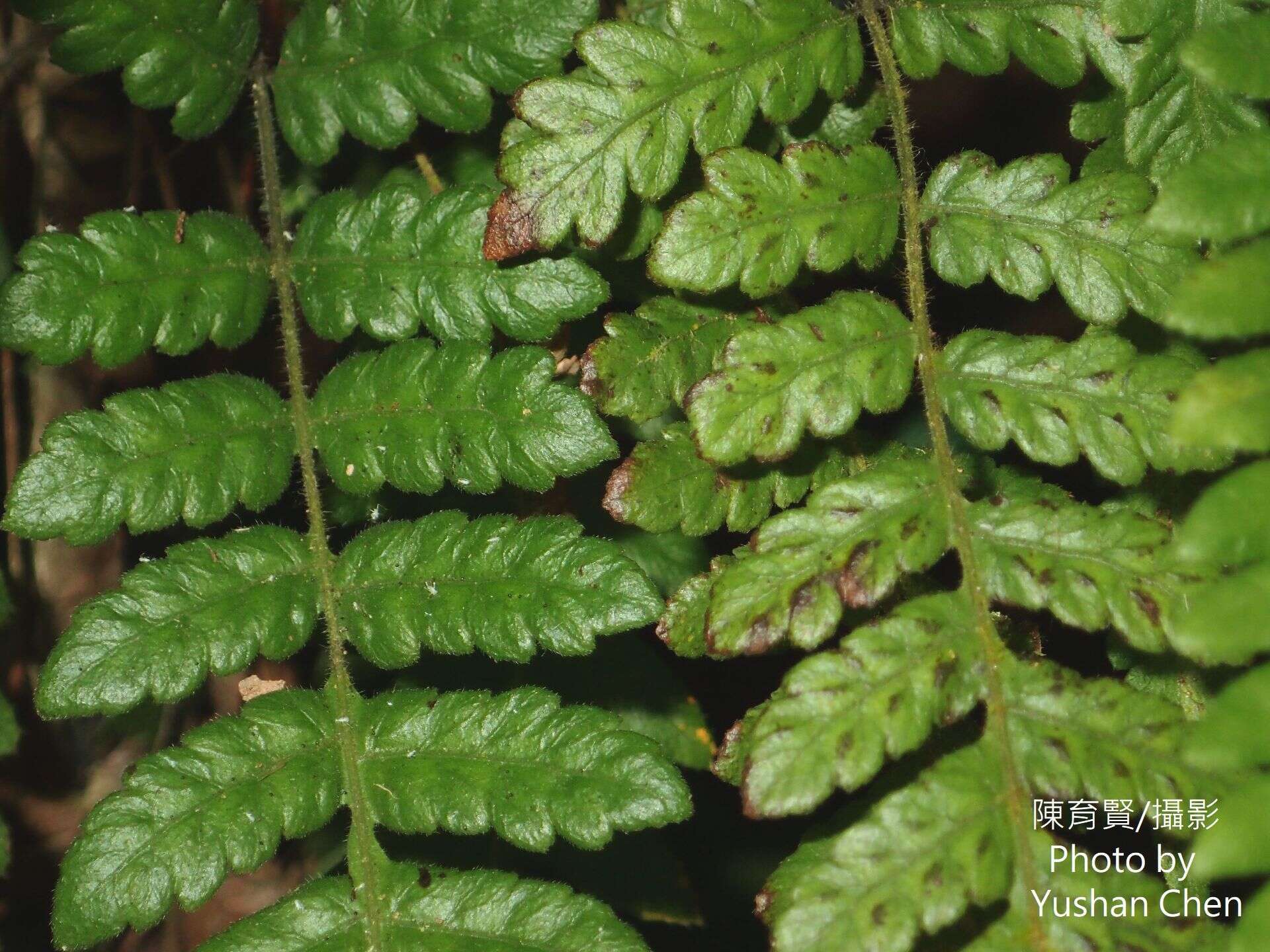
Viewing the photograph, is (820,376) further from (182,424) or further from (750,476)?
(182,424)

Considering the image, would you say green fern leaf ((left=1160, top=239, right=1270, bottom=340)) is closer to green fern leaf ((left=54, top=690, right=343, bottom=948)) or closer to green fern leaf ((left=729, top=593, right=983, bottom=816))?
green fern leaf ((left=729, top=593, right=983, bottom=816))

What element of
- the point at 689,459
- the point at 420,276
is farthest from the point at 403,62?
the point at 689,459

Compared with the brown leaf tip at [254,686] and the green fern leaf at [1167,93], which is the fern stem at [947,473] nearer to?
the green fern leaf at [1167,93]

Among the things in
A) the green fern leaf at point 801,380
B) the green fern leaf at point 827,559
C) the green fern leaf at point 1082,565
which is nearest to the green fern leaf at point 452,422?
the green fern leaf at point 801,380

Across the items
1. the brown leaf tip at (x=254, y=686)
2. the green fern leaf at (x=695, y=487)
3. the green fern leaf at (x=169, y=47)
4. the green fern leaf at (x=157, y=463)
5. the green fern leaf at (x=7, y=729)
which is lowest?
the green fern leaf at (x=7, y=729)

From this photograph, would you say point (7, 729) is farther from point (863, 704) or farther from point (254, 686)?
point (863, 704)
